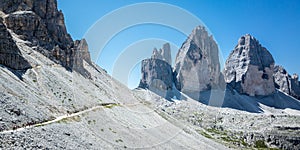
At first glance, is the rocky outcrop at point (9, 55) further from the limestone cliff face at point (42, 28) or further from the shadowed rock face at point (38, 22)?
the shadowed rock face at point (38, 22)

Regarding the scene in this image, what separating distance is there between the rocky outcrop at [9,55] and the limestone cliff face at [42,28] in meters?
15.8

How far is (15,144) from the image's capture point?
2089 cm

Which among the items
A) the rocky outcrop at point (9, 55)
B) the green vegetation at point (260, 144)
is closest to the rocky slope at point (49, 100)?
the rocky outcrop at point (9, 55)

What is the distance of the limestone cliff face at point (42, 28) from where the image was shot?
68.3 meters

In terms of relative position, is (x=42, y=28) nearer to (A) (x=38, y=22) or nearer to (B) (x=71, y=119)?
(A) (x=38, y=22)

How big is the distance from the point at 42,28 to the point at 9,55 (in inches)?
1119

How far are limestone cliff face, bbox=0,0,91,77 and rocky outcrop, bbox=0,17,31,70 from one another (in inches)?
623

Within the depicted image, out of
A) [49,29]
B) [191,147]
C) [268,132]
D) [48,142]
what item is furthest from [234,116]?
[48,142]

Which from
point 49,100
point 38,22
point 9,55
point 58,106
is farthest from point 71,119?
point 38,22

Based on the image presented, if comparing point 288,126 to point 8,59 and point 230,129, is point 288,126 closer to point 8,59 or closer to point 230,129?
point 230,129

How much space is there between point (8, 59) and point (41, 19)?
33.5 m

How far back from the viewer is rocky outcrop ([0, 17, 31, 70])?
150 ft

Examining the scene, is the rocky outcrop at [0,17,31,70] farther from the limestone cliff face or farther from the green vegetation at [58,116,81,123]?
the green vegetation at [58,116,81,123]

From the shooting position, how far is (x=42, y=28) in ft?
240
